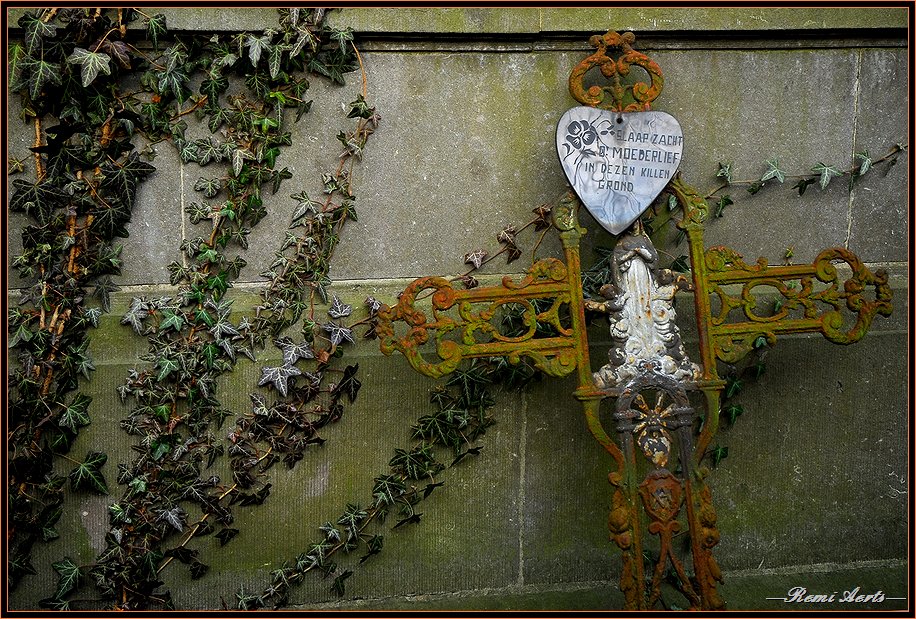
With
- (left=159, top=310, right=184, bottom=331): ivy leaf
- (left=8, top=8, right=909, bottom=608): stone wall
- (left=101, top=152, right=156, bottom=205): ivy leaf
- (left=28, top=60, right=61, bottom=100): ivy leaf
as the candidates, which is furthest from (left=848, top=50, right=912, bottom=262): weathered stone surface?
(left=28, top=60, right=61, bottom=100): ivy leaf

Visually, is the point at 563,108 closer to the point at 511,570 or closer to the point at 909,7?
the point at 909,7

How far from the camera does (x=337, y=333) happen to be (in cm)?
329

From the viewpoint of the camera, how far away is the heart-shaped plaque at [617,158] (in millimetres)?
3064

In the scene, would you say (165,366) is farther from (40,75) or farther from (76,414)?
(40,75)

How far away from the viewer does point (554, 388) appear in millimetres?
3465

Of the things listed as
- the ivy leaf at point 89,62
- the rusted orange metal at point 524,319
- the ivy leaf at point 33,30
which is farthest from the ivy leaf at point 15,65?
the rusted orange metal at point 524,319

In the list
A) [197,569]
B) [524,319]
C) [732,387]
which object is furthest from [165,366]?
[732,387]

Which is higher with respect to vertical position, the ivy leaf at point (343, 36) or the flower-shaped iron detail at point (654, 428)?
the ivy leaf at point (343, 36)

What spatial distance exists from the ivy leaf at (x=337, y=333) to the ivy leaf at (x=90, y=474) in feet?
2.93

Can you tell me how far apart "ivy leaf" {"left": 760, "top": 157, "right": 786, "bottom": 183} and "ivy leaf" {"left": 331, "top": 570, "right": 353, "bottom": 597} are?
214cm

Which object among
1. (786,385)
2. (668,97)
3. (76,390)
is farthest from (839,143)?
(76,390)

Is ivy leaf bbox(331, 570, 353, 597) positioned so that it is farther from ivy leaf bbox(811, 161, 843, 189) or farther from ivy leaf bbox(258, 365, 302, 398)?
ivy leaf bbox(811, 161, 843, 189)

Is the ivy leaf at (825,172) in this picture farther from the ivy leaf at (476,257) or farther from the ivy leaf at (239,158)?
the ivy leaf at (239,158)

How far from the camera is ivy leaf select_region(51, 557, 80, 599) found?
3199 mm
